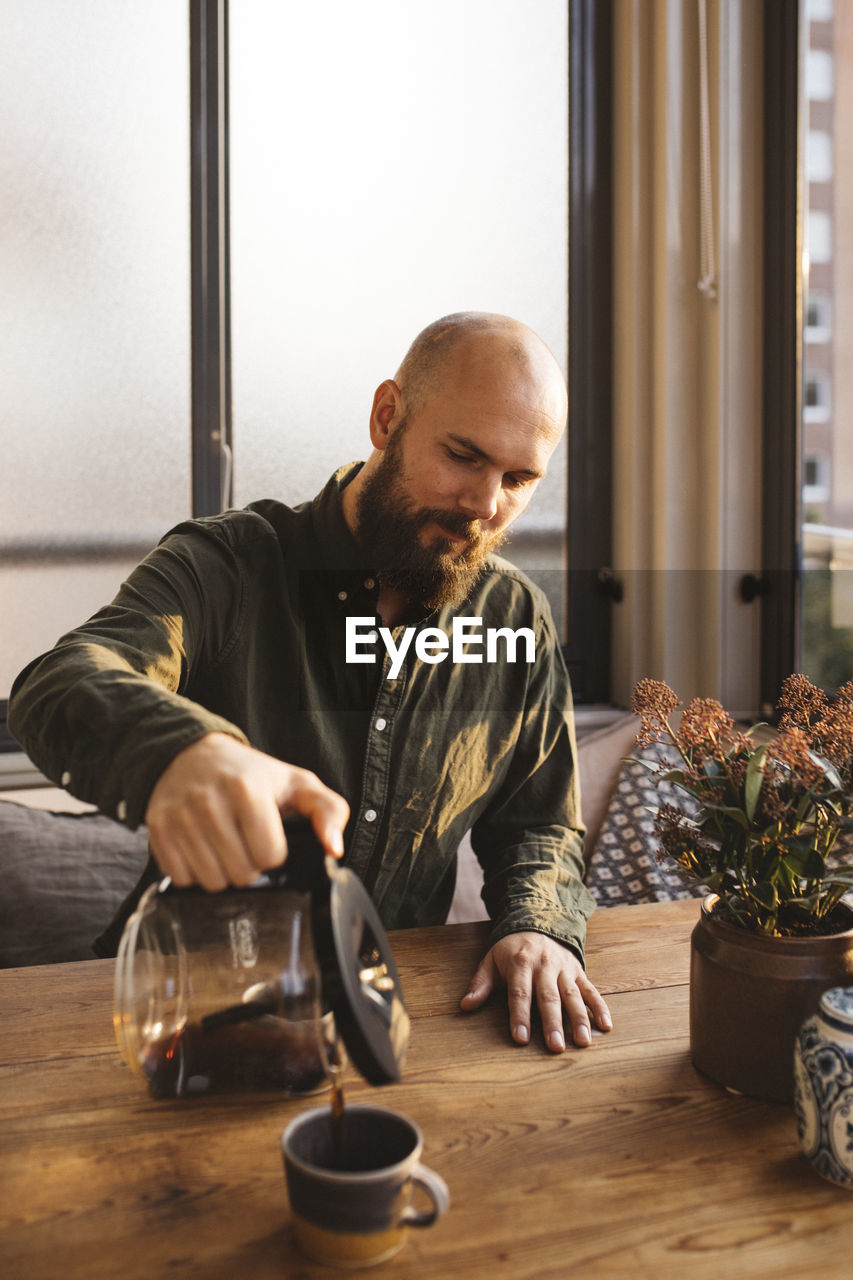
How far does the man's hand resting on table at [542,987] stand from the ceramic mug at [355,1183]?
12.5 inches

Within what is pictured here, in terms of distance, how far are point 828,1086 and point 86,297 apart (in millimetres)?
2050

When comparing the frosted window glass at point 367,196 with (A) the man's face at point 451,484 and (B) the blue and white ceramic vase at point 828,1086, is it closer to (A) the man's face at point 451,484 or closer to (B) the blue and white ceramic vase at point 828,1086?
(A) the man's face at point 451,484

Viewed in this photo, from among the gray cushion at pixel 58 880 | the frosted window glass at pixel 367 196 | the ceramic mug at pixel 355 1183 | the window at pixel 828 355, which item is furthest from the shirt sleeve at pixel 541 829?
the frosted window glass at pixel 367 196

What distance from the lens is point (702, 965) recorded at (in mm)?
923

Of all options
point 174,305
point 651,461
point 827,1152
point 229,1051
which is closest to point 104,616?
point 229,1051

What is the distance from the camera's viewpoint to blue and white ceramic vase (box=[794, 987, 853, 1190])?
0.76 meters

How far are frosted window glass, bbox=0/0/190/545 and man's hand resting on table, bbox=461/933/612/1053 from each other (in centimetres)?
150

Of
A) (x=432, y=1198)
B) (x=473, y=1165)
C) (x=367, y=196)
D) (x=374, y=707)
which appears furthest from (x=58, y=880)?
(x=367, y=196)

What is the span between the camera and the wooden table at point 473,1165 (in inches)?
27.8

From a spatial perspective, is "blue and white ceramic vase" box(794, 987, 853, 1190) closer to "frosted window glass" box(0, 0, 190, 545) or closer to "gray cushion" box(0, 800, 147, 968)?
"gray cushion" box(0, 800, 147, 968)

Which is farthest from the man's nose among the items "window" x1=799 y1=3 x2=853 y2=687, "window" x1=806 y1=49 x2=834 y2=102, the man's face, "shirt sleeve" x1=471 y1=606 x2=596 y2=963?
"window" x1=806 y1=49 x2=834 y2=102

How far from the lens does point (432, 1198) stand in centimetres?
67

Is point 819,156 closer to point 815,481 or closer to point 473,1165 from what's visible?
point 815,481

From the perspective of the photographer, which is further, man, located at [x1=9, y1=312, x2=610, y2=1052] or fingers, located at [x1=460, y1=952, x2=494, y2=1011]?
man, located at [x1=9, y1=312, x2=610, y2=1052]
